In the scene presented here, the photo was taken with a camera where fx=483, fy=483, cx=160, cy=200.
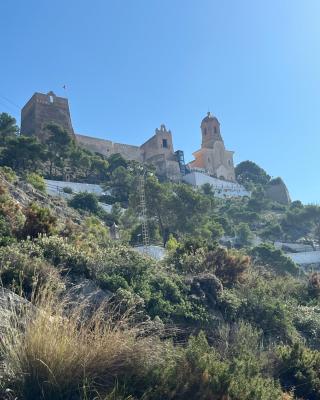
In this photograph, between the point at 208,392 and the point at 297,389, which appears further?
the point at 297,389

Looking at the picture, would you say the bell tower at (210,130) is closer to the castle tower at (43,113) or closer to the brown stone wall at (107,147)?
the brown stone wall at (107,147)

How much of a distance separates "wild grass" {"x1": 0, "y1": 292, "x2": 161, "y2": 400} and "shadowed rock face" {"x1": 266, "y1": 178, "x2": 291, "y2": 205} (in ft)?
223

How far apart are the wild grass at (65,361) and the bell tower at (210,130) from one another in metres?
73.0

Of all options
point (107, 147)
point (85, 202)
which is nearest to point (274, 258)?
point (85, 202)

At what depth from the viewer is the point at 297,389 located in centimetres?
577

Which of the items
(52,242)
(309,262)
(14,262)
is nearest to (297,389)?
(14,262)

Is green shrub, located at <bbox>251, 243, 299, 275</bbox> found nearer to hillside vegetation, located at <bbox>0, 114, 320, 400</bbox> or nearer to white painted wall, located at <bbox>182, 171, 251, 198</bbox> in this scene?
hillside vegetation, located at <bbox>0, 114, 320, 400</bbox>

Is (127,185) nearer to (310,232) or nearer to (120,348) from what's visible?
(310,232)

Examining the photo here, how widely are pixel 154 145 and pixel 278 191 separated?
2077cm

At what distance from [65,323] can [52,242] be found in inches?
162

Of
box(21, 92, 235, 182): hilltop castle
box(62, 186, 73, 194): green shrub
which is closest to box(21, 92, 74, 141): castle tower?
box(21, 92, 235, 182): hilltop castle

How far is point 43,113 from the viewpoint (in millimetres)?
55438

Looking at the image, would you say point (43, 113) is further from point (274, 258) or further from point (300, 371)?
point (300, 371)

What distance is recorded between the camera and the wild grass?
3.87m
